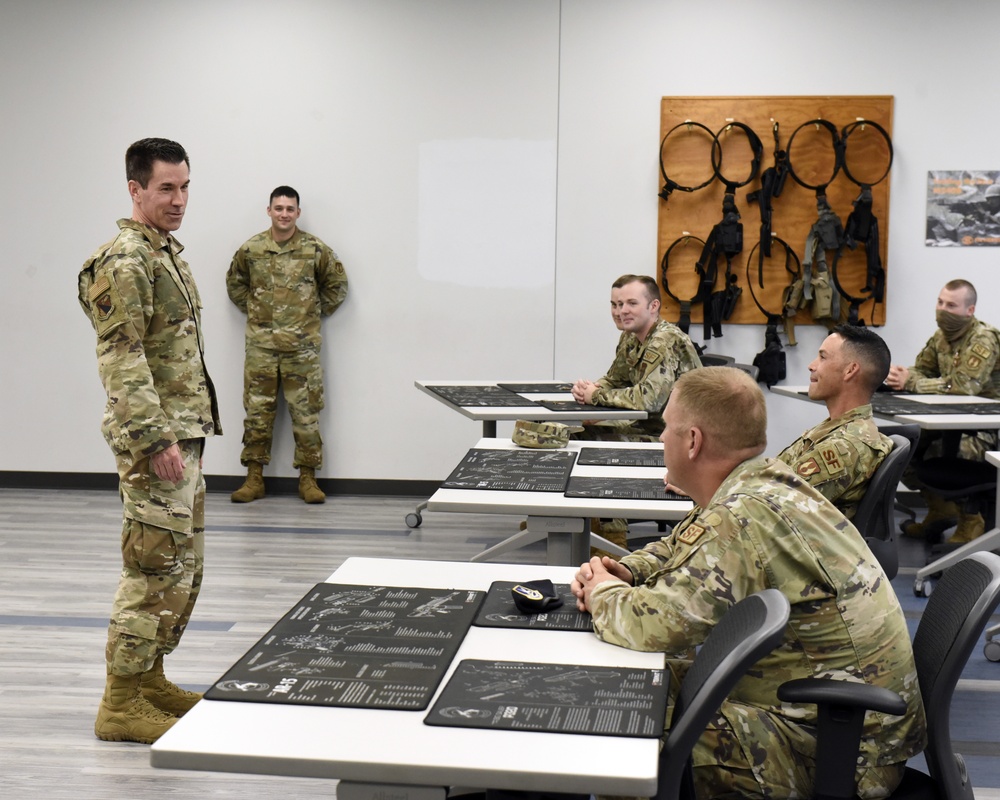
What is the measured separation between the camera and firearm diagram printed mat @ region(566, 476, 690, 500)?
3.08 m

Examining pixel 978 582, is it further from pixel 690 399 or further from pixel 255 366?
pixel 255 366

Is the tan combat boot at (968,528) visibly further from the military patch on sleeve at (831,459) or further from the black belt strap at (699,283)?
the military patch on sleeve at (831,459)

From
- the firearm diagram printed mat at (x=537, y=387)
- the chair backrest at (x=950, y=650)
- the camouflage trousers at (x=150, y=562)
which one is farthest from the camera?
the firearm diagram printed mat at (x=537, y=387)

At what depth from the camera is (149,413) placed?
2861 mm

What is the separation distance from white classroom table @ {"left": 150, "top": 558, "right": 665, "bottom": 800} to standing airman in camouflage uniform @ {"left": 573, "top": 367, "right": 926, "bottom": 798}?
0.37m

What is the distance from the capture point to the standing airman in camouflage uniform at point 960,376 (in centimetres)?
545

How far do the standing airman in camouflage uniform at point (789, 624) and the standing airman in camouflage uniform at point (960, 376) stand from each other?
3824mm

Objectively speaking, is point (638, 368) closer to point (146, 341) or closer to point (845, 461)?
point (845, 461)

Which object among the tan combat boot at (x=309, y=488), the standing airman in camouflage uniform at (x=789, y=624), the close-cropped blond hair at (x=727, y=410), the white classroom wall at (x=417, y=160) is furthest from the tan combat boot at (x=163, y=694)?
the white classroom wall at (x=417, y=160)

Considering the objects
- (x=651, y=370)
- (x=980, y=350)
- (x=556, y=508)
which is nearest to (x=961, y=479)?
(x=980, y=350)

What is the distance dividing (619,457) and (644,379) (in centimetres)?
103

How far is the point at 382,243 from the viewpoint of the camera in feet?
21.9

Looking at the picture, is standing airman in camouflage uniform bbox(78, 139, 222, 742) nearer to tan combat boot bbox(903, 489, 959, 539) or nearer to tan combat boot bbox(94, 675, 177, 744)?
tan combat boot bbox(94, 675, 177, 744)

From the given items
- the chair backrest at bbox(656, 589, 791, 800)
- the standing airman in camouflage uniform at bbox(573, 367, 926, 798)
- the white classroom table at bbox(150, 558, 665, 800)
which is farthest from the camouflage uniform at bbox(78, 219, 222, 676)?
the chair backrest at bbox(656, 589, 791, 800)
